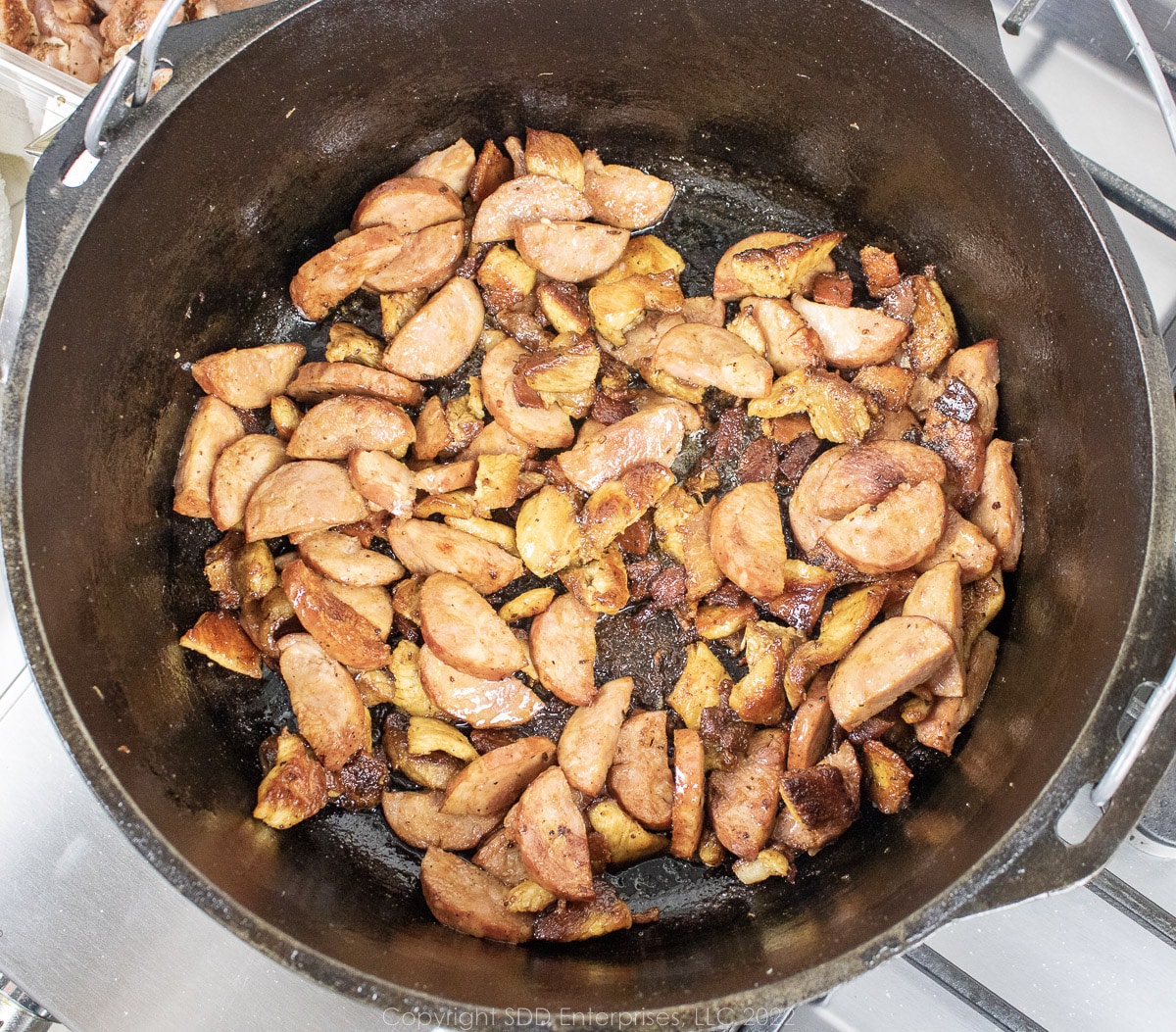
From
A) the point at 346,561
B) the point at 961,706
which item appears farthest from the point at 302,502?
the point at 961,706

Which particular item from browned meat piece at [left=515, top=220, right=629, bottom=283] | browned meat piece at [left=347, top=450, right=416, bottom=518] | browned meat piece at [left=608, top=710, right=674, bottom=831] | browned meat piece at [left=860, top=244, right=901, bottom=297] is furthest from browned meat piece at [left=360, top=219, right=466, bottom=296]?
browned meat piece at [left=608, top=710, right=674, bottom=831]

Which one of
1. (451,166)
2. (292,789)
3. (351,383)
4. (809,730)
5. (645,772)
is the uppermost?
(451,166)

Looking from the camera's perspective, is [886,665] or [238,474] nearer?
[886,665]

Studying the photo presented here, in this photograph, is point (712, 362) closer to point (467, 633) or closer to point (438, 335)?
point (438, 335)

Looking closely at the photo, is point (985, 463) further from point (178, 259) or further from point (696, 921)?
point (178, 259)

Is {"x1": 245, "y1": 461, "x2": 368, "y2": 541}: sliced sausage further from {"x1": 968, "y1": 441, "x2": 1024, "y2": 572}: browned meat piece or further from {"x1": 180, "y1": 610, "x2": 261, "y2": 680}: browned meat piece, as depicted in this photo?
{"x1": 968, "y1": 441, "x2": 1024, "y2": 572}: browned meat piece

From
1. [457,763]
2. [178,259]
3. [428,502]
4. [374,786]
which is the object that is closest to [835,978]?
[457,763]
